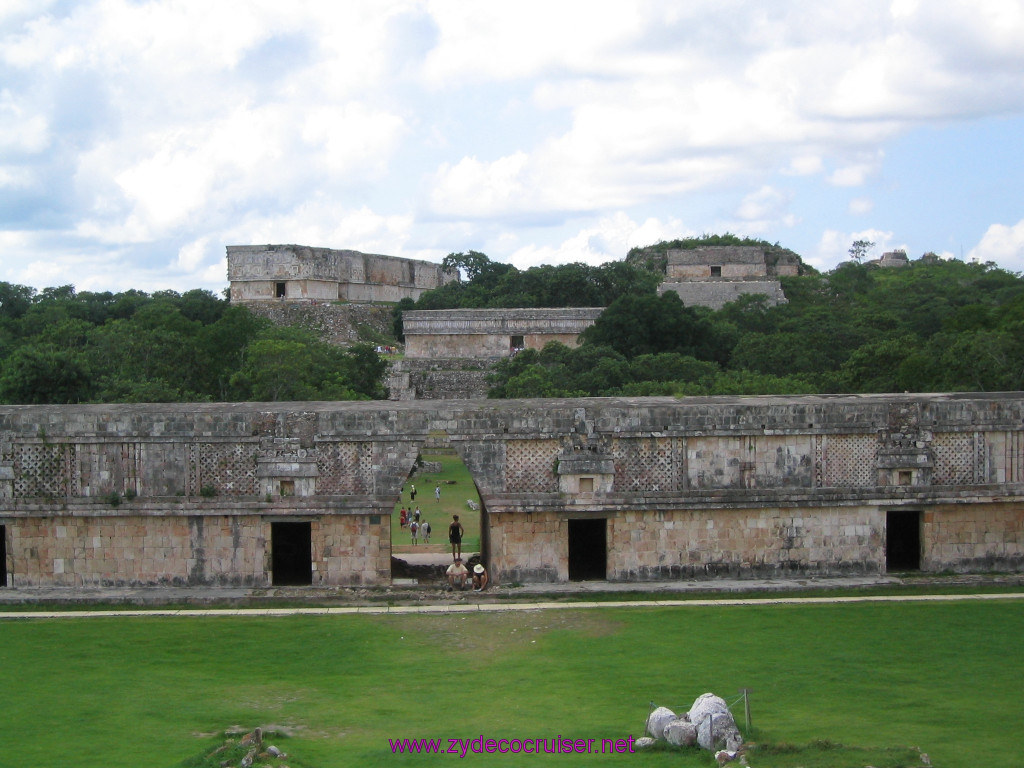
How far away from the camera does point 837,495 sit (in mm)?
12891

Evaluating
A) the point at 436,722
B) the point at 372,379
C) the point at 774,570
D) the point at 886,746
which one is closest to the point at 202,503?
the point at 436,722

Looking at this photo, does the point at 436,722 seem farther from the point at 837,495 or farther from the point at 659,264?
the point at 659,264

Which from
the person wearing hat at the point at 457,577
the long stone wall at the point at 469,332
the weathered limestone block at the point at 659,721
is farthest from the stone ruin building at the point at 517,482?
the long stone wall at the point at 469,332

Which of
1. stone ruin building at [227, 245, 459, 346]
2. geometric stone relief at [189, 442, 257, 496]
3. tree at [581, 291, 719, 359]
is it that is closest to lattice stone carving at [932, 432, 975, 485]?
geometric stone relief at [189, 442, 257, 496]

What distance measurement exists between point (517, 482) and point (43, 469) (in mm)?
5642

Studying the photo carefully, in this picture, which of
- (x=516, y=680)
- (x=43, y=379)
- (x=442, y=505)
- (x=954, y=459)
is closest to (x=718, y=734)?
(x=516, y=680)

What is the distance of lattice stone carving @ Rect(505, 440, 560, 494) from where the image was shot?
12.8 meters

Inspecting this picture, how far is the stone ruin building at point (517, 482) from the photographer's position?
41.6 ft

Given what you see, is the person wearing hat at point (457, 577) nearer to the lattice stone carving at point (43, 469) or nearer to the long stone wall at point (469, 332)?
the lattice stone carving at point (43, 469)

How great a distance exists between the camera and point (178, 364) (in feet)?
100

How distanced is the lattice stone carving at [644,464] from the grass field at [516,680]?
1705mm

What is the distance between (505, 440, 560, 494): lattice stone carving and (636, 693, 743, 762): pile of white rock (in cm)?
549

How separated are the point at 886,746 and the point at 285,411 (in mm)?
7903

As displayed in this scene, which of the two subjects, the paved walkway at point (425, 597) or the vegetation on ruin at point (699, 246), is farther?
the vegetation on ruin at point (699, 246)
